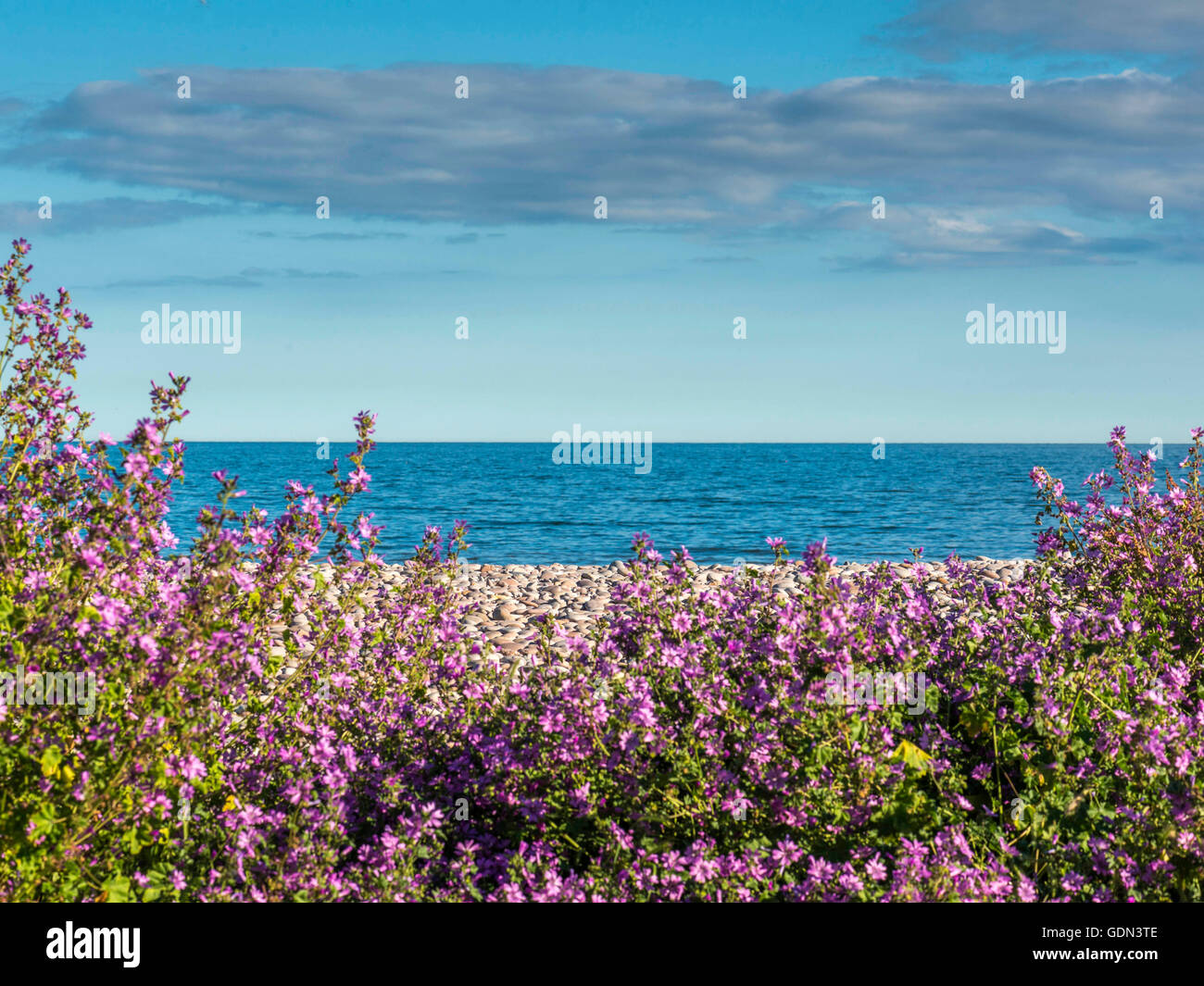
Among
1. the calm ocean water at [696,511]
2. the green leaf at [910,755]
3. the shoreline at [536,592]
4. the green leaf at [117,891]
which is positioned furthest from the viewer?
the calm ocean water at [696,511]

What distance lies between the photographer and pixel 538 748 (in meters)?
4.07

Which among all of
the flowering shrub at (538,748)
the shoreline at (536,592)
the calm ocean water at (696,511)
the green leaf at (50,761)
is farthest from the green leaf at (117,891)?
the calm ocean water at (696,511)

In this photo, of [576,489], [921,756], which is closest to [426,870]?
[921,756]

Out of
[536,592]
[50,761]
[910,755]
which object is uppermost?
[50,761]

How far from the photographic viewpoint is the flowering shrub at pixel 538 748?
141 inches

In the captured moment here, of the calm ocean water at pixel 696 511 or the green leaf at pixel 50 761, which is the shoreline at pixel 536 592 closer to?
the calm ocean water at pixel 696 511

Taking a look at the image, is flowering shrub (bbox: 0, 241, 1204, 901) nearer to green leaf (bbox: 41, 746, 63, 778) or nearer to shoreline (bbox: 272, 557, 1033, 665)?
green leaf (bbox: 41, 746, 63, 778)

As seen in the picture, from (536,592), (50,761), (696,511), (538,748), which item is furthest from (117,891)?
(696,511)

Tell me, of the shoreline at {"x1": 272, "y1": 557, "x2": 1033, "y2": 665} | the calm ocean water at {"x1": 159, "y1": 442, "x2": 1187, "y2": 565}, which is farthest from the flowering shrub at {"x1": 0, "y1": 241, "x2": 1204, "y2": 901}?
the calm ocean water at {"x1": 159, "y1": 442, "x2": 1187, "y2": 565}

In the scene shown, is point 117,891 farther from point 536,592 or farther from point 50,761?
point 536,592

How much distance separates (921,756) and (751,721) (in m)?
0.89

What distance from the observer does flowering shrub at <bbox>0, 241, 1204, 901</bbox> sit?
11.7 feet

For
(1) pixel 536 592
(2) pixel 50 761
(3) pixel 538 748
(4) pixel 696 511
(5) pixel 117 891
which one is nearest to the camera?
(2) pixel 50 761
